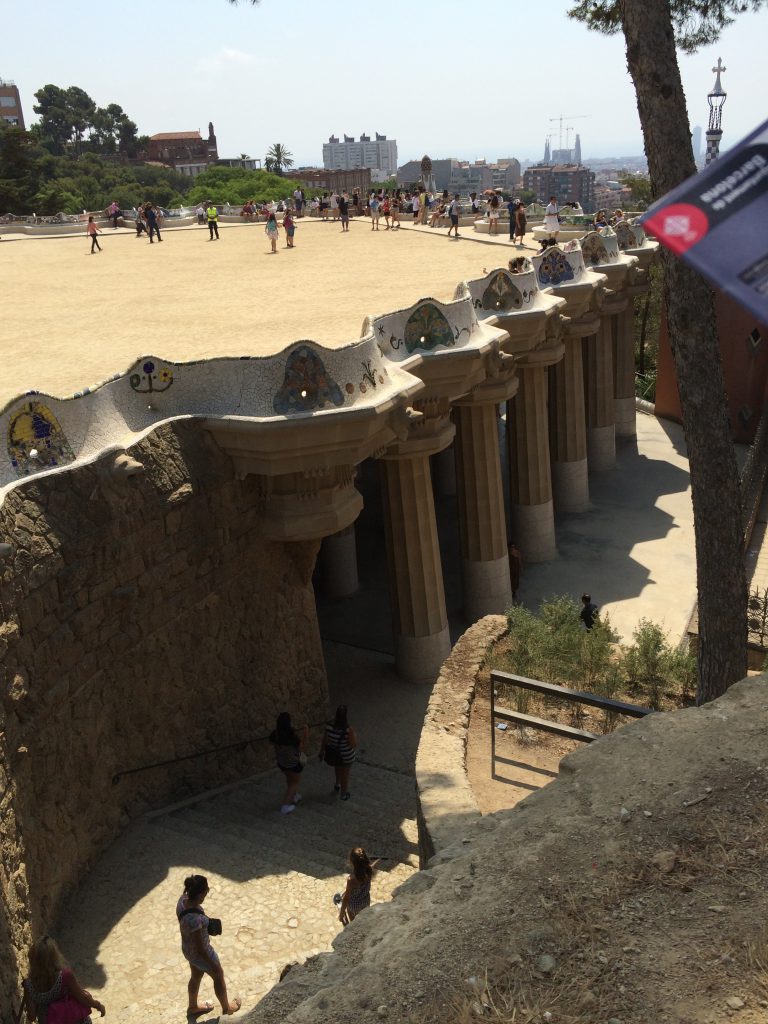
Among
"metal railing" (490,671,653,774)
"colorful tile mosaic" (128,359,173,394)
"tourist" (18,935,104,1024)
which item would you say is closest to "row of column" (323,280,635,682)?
"colorful tile mosaic" (128,359,173,394)

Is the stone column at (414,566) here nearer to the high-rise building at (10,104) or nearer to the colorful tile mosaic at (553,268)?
the colorful tile mosaic at (553,268)

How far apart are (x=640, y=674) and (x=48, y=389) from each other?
6.90 metres

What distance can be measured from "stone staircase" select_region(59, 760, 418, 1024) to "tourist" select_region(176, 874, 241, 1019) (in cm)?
19

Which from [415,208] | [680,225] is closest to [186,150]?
[415,208]

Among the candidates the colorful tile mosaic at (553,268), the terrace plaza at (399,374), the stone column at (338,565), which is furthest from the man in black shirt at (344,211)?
the stone column at (338,565)

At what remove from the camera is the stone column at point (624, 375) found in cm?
2502

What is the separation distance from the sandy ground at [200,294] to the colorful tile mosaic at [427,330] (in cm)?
86

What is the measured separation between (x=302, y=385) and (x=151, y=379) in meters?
1.46

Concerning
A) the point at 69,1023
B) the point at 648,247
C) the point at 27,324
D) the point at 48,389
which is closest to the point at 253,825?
the point at 69,1023

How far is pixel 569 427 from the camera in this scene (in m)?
21.0

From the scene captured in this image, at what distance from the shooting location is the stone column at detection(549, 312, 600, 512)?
2048 centimetres

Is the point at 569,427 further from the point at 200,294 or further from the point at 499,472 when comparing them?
the point at 200,294

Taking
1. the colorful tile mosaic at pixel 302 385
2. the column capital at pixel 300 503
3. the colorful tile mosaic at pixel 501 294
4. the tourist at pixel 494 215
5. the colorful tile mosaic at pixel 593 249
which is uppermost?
the tourist at pixel 494 215

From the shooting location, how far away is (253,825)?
31.1 feet
